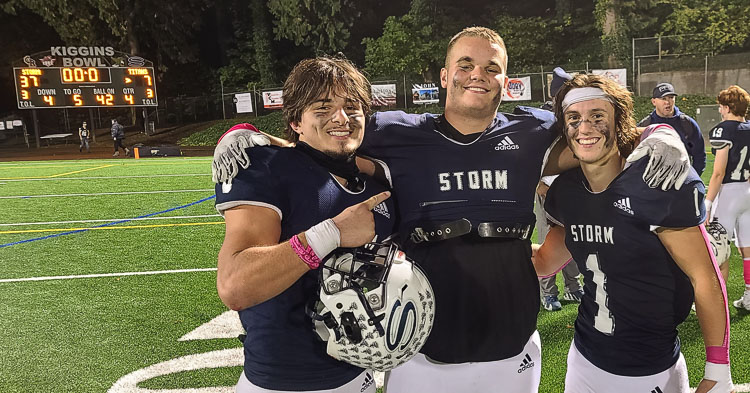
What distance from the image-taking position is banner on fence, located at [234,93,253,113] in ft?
94.6

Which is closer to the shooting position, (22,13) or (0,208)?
(0,208)

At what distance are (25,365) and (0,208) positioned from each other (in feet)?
26.7

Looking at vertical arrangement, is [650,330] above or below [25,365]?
above

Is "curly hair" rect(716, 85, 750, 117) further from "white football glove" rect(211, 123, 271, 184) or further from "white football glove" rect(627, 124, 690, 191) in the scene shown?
"white football glove" rect(211, 123, 271, 184)

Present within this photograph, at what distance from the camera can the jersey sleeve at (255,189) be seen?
190 centimetres

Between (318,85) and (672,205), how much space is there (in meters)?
1.39

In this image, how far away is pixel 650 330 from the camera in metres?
2.16

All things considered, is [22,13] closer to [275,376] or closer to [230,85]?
[230,85]

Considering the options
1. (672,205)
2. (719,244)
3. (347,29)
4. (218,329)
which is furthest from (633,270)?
(347,29)

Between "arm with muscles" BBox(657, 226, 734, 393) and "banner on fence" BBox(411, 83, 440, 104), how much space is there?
24.2 m

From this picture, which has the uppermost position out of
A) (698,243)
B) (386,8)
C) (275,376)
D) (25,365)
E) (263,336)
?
(386,8)

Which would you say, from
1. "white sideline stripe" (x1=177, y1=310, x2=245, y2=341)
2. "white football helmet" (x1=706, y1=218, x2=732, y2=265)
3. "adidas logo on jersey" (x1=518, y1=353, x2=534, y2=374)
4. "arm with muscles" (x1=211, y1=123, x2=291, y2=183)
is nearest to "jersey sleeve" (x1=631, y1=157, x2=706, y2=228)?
"adidas logo on jersey" (x1=518, y1=353, x2=534, y2=374)

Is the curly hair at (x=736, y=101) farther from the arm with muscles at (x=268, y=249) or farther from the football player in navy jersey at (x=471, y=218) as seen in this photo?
the arm with muscles at (x=268, y=249)

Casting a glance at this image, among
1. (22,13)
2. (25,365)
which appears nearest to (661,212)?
(25,365)
